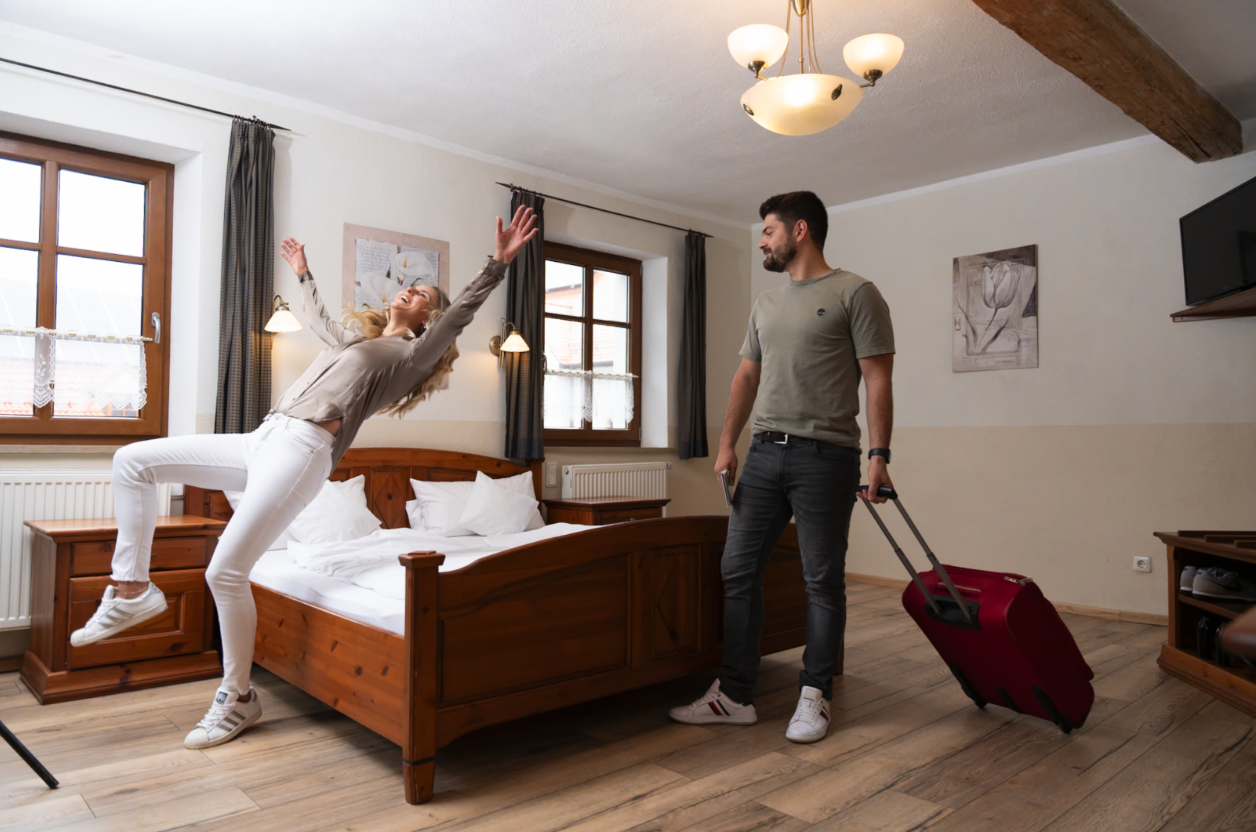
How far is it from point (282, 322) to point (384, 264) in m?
0.72

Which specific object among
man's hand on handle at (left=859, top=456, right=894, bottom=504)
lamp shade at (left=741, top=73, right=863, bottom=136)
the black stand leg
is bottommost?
the black stand leg

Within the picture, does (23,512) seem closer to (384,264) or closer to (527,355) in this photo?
(384,264)

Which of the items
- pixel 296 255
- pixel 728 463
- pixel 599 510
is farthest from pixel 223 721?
pixel 599 510

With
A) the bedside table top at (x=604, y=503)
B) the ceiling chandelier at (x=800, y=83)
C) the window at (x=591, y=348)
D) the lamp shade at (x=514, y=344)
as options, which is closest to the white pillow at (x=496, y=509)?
the bedside table top at (x=604, y=503)

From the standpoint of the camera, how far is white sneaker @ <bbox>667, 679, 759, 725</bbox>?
2.73 meters

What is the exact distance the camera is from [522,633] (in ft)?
7.73

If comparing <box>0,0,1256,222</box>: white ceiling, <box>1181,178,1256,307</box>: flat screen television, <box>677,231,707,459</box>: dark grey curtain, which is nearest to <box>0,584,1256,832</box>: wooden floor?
<box>1181,178,1256,307</box>: flat screen television

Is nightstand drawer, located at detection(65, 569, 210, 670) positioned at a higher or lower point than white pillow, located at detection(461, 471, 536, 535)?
lower

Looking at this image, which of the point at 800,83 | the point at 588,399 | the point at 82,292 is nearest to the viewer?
the point at 800,83

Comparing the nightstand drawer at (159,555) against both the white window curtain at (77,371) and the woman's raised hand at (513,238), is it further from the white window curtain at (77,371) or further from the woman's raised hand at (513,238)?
the woman's raised hand at (513,238)

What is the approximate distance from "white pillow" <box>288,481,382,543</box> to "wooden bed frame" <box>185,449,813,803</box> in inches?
24.9

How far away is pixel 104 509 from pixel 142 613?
1294 mm

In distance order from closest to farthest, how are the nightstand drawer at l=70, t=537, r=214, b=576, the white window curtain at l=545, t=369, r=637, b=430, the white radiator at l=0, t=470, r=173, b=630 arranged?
the nightstand drawer at l=70, t=537, r=214, b=576 < the white radiator at l=0, t=470, r=173, b=630 < the white window curtain at l=545, t=369, r=637, b=430

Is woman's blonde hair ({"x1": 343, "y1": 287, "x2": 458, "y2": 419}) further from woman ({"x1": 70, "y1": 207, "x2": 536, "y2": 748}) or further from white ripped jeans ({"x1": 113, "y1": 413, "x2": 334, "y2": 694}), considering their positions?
white ripped jeans ({"x1": 113, "y1": 413, "x2": 334, "y2": 694})
